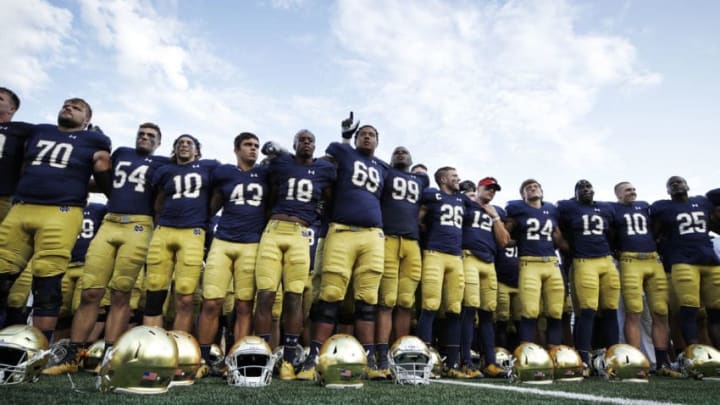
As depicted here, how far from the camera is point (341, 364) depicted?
3.51 meters

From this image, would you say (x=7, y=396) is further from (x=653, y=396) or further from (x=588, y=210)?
(x=588, y=210)

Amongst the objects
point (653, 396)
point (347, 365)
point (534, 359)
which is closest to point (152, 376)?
point (347, 365)

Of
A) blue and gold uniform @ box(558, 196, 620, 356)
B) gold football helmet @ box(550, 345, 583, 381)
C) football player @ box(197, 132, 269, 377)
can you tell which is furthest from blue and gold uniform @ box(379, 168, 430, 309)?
blue and gold uniform @ box(558, 196, 620, 356)

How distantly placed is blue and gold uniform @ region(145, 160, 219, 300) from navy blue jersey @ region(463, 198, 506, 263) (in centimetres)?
340

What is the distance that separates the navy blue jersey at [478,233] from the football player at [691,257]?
2.40 meters

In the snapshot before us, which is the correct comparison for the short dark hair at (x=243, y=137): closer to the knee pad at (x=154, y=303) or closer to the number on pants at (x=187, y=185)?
the number on pants at (x=187, y=185)

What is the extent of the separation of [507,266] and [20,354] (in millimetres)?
6002

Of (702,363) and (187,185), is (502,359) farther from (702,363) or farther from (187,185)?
(187,185)

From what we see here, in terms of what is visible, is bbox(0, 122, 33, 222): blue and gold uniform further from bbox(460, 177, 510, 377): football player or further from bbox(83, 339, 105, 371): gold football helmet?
bbox(460, 177, 510, 377): football player

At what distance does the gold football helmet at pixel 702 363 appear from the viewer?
4.86 m

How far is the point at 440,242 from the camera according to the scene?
5.82 m

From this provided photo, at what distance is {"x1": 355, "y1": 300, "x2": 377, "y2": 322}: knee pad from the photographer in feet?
15.8

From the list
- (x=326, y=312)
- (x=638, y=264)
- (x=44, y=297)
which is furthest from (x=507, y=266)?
(x=44, y=297)

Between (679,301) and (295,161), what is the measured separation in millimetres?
5348
